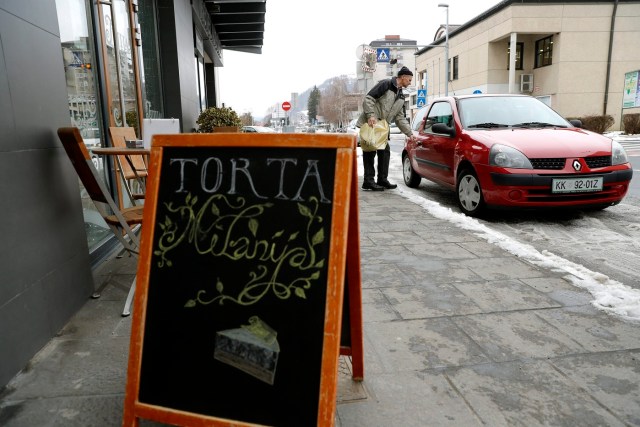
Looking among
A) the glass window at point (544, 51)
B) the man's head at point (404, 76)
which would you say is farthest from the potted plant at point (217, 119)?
the glass window at point (544, 51)

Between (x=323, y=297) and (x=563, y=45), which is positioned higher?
(x=563, y=45)

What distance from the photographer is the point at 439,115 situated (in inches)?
269

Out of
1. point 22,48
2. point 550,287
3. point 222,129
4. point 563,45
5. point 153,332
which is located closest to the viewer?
point 153,332

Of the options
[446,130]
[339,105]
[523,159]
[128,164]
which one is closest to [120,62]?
[128,164]

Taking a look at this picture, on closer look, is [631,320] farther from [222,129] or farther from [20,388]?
[222,129]

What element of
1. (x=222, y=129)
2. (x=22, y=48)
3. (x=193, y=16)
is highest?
(x=193, y=16)

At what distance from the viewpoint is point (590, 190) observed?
4.99 metres

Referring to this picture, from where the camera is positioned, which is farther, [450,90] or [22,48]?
[450,90]

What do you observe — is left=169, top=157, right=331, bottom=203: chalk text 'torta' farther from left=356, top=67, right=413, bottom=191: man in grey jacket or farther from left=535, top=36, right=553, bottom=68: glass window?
left=535, top=36, right=553, bottom=68: glass window

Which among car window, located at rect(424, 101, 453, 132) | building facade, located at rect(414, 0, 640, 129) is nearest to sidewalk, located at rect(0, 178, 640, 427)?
car window, located at rect(424, 101, 453, 132)

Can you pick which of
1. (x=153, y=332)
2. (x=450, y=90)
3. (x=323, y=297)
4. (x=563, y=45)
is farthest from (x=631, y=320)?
(x=450, y=90)

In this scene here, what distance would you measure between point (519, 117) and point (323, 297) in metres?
5.38

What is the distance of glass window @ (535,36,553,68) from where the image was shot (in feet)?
102

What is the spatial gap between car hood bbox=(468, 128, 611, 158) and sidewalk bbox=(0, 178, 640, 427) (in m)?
1.92
